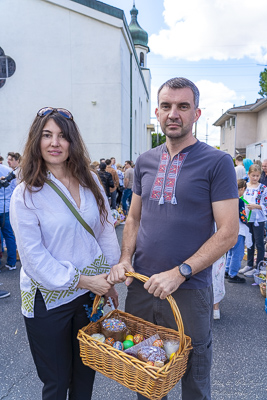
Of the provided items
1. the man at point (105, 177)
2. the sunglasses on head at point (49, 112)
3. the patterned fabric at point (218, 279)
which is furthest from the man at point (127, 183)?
the sunglasses on head at point (49, 112)

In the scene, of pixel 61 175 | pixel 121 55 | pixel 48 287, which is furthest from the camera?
pixel 121 55

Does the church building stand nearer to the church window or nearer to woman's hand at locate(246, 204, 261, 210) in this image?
the church window

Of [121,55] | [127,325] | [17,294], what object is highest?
[121,55]

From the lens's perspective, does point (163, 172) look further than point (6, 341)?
No

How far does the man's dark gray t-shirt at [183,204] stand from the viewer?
5.32 ft

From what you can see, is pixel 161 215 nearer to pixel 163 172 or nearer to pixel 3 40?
pixel 163 172

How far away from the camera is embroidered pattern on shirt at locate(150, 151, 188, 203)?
1.71m

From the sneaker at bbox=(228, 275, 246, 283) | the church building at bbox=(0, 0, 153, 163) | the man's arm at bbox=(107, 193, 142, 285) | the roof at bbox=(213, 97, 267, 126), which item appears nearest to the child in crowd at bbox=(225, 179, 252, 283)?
the sneaker at bbox=(228, 275, 246, 283)

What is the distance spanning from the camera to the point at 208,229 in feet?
5.56

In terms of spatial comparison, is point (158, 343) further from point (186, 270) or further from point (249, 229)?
point (249, 229)

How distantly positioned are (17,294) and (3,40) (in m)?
15.0

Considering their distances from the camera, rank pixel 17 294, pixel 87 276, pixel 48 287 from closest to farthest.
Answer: pixel 48 287
pixel 87 276
pixel 17 294

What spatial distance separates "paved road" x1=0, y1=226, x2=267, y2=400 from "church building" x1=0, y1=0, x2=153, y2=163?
40.1 ft

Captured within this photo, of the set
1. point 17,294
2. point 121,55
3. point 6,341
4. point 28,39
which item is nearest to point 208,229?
point 6,341
